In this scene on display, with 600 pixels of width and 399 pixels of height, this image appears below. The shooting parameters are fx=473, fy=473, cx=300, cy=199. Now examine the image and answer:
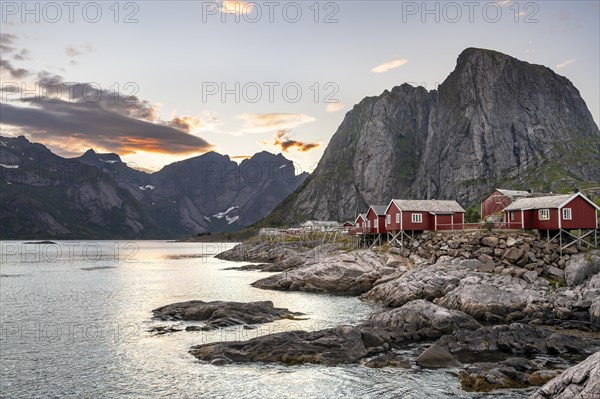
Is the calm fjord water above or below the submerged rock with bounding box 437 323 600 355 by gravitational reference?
below

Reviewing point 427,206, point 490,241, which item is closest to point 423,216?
point 427,206

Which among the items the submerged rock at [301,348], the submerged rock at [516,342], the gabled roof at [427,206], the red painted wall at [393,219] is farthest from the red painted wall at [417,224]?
the submerged rock at [301,348]

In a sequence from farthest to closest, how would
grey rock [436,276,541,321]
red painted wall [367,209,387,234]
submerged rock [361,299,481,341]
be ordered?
red painted wall [367,209,387,234]
grey rock [436,276,541,321]
submerged rock [361,299,481,341]

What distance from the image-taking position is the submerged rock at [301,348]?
30969 millimetres

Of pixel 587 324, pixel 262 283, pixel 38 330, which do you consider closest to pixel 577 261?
pixel 587 324

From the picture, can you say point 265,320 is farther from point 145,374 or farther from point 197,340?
point 145,374

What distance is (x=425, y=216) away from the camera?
2948 inches

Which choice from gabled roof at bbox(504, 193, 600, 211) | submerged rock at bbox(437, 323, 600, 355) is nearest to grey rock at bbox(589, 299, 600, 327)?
submerged rock at bbox(437, 323, 600, 355)

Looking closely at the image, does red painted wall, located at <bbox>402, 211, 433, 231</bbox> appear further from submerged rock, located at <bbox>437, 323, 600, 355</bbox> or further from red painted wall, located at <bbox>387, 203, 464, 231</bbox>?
submerged rock, located at <bbox>437, 323, 600, 355</bbox>

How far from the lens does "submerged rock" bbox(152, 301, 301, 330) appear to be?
143ft

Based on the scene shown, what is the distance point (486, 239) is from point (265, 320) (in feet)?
109

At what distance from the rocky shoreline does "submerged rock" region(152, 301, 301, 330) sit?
31.3 ft

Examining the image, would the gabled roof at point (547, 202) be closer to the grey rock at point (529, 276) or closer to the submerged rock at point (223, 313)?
the grey rock at point (529, 276)

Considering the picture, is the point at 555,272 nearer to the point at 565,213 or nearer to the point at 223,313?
the point at 565,213
